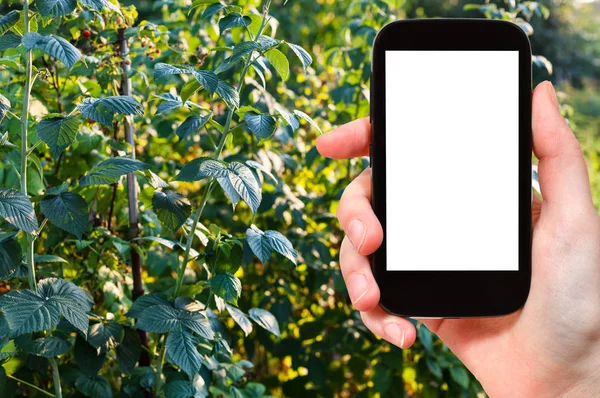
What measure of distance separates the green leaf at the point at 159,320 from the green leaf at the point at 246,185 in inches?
11.5

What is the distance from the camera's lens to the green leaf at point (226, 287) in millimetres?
1392

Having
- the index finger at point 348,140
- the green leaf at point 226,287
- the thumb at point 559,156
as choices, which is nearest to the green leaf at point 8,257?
the green leaf at point 226,287

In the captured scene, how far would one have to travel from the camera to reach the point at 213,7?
1444mm

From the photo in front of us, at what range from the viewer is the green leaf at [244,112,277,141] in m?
1.33

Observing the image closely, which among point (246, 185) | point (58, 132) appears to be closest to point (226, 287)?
point (246, 185)

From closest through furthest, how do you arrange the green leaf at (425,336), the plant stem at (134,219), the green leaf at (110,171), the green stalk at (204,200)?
the green leaf at (110,171) < the green stalk at (204,200) < the plant stem at (134,219) < the green leaf at (425,336)

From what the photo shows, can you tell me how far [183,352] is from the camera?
4.33 ft

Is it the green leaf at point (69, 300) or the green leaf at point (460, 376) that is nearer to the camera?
the green leaf at point (69, 300)

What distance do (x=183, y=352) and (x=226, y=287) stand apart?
0.51ft

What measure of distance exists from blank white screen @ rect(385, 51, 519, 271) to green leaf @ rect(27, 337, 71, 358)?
65 cm

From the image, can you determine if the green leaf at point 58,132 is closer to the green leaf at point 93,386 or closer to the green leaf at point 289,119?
the green leaf at point 289,119

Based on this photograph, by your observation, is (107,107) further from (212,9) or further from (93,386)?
(93,386)

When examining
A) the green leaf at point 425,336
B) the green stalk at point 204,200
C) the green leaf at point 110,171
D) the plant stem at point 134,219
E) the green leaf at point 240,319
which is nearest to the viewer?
the green leaf at point 110,171

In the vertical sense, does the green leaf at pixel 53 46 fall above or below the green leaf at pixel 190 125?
above
